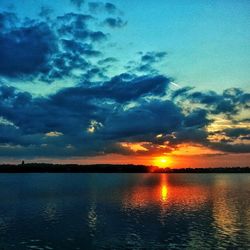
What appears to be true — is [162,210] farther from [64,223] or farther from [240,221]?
[64,223]

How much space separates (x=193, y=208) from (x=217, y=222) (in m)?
21.8

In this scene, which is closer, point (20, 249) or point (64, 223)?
point (20, 249)

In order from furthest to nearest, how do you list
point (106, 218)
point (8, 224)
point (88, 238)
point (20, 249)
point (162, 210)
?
point (162, 210) < point (106, 218) < point (8, 224) < point (88, 238) < point (20, 249)

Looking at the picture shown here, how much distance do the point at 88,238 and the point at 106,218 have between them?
61.3ft

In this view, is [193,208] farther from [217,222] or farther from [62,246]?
[62,246]

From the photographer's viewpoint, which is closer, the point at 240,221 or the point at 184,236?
the point at 184,236

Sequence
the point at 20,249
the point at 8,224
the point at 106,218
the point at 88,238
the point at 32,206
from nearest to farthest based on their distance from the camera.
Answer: the point at 20,249
the point at 88,238
the point at 8,224
the point at 106,218
the point at 32,206

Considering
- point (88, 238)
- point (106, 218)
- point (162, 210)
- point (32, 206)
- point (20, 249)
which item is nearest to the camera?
point (20, 249)

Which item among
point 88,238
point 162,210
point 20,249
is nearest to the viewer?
point 20,249

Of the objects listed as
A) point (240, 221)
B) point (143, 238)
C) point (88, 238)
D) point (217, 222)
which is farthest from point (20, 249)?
point (240, 221)

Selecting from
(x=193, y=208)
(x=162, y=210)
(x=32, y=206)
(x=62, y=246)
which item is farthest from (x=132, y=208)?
(x=62, y=246)

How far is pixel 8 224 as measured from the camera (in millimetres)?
64188

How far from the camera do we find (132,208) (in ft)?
286

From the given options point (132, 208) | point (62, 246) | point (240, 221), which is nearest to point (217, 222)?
point (240, 221)
